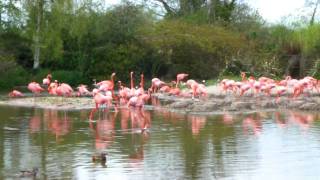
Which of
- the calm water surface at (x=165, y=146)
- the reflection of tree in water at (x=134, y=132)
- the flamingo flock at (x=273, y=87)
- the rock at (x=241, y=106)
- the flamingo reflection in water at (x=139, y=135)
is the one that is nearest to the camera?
the calm water surface at (x=165, y=146)

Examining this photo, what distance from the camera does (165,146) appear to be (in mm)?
13492

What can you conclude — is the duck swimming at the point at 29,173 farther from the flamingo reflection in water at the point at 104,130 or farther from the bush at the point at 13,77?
the bush at the point at 13,77

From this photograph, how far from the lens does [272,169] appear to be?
11000 millimetres

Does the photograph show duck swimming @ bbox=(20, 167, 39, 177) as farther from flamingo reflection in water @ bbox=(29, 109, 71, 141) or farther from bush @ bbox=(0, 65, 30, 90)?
bush @ bbox=(0, 65, 30, 90)

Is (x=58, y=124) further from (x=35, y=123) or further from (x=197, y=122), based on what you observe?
(x=197, y=122)

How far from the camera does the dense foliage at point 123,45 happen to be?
3784 cm

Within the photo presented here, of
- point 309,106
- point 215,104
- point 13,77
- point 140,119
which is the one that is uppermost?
point 13,77

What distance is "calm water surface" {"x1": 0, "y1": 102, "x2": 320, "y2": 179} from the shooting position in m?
10.9

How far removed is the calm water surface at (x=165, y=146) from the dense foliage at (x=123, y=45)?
59.9 feet

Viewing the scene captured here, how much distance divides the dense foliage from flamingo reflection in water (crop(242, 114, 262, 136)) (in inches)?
716

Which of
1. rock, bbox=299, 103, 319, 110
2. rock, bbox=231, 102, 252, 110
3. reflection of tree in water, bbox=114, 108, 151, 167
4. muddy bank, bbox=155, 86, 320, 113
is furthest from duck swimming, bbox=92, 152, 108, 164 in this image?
rock, bbox=299, 103, 319, 110

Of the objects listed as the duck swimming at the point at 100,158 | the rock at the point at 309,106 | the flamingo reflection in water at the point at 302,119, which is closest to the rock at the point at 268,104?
the rock at the point at 309,106

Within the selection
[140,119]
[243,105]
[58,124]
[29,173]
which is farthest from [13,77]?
[29,173]

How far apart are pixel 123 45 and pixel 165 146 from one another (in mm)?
26366
